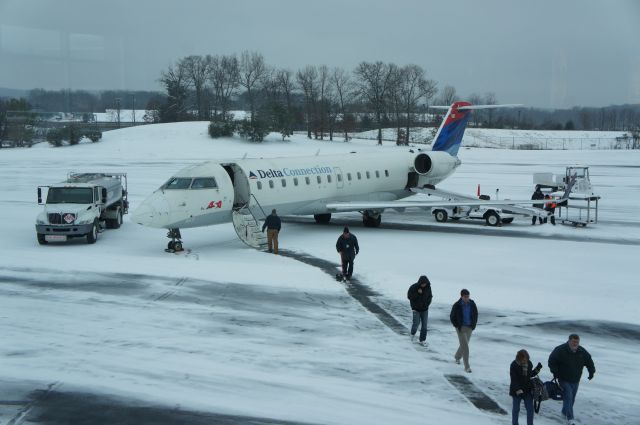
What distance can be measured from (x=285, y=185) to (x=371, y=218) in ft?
14.7

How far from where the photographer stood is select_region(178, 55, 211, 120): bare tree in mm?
102125

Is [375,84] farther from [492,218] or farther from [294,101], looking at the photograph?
[492,218]

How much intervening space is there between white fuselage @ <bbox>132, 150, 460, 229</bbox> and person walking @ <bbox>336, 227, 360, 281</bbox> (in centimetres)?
562

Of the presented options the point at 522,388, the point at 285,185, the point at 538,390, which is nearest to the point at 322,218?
the point at 285,185

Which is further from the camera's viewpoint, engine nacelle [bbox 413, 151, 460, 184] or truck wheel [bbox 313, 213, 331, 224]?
engine nacelle [bbox 413, 151, 460, 184]

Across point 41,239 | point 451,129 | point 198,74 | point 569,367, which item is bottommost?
point 41,239

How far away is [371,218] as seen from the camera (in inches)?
1007

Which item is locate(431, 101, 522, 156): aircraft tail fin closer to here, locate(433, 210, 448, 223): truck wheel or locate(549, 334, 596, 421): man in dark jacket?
locate(433, 210, 448, 223): truck wheel

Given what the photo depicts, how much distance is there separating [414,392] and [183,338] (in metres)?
4.53

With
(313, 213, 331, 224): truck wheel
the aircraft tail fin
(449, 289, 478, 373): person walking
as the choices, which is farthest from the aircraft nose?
the aircraft tail fin

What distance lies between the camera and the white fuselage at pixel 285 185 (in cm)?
1942

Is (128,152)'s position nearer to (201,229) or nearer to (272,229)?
(201,229)

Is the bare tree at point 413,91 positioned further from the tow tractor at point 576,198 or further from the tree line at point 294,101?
the tow tractor at point 576,198

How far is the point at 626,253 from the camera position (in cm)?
2030
